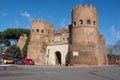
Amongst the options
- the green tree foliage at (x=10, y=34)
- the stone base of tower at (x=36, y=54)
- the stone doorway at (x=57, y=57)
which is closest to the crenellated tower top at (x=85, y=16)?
the stone doorway at (x=57, y=57)

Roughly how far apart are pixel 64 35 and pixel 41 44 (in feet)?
22.1

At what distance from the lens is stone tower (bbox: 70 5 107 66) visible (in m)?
40.0

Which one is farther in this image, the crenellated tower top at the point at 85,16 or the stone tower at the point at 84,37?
the crenellated tower top at the point at 85,16

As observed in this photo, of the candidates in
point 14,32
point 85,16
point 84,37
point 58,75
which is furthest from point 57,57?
point 58,75

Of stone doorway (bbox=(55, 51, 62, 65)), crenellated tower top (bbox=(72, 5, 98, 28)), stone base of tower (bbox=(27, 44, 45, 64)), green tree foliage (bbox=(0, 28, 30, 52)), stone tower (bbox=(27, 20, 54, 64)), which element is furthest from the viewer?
green tree foliage (bbox=(0, 28, 30, 52))

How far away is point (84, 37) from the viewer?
1628 inches

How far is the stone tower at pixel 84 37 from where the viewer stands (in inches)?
1575

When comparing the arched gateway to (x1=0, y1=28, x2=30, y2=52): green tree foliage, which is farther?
(x1=0, y1=28, x2=30, y2=52): green tree foliage

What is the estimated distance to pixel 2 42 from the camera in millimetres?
73562

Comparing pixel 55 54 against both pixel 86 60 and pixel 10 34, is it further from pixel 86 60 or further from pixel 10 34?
pixel 10 34

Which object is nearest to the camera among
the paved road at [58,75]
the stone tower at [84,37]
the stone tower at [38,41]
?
the paved road at [58,75]

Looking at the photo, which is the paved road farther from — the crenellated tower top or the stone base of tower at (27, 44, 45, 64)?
the stone base of tower at (27, 44, 45, 64)

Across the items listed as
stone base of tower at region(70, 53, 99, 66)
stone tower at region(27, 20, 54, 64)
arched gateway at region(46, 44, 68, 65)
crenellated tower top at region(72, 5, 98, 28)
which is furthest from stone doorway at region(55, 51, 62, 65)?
crenellated tower top at region(72, 5, 98, 28)

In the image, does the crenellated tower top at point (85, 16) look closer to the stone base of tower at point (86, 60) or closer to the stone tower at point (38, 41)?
the stone base of tower at point (86, 60)
